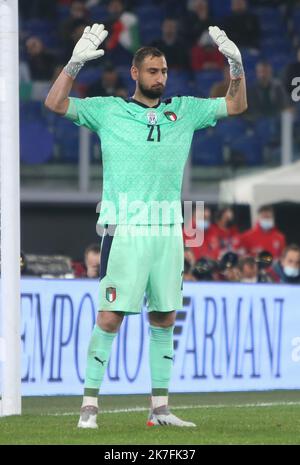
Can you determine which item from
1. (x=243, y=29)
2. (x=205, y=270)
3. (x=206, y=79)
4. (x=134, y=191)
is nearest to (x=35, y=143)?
(x=206, y=79)

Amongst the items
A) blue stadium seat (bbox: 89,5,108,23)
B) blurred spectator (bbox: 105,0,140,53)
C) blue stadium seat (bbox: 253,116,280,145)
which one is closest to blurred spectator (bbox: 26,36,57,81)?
blurred spectator (bbox: 105,0,140,53)

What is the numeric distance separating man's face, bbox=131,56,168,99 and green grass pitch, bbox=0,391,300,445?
76.8 inches

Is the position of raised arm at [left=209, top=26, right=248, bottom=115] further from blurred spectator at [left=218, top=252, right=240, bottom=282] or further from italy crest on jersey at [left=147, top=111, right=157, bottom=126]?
blurred spectator at [left=218, top=252, right=240, bottom=282]

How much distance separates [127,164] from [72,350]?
457 centimetres

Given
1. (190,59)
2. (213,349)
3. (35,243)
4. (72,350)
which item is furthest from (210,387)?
(190,59)

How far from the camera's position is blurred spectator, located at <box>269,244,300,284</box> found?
15.2 m

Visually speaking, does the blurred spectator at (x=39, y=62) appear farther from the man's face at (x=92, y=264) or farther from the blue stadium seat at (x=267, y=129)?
the man's face at (x=92, y=264)

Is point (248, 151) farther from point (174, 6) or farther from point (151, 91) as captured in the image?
point (151, 91)

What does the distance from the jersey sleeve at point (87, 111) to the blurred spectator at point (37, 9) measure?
13.8 metres

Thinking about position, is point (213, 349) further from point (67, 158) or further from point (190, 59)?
point (190, 59)

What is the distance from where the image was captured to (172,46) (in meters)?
20.9

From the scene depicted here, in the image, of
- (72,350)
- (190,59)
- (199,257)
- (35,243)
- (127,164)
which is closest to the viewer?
(127,164)

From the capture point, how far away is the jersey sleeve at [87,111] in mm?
8328

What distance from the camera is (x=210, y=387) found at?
1319 cm
